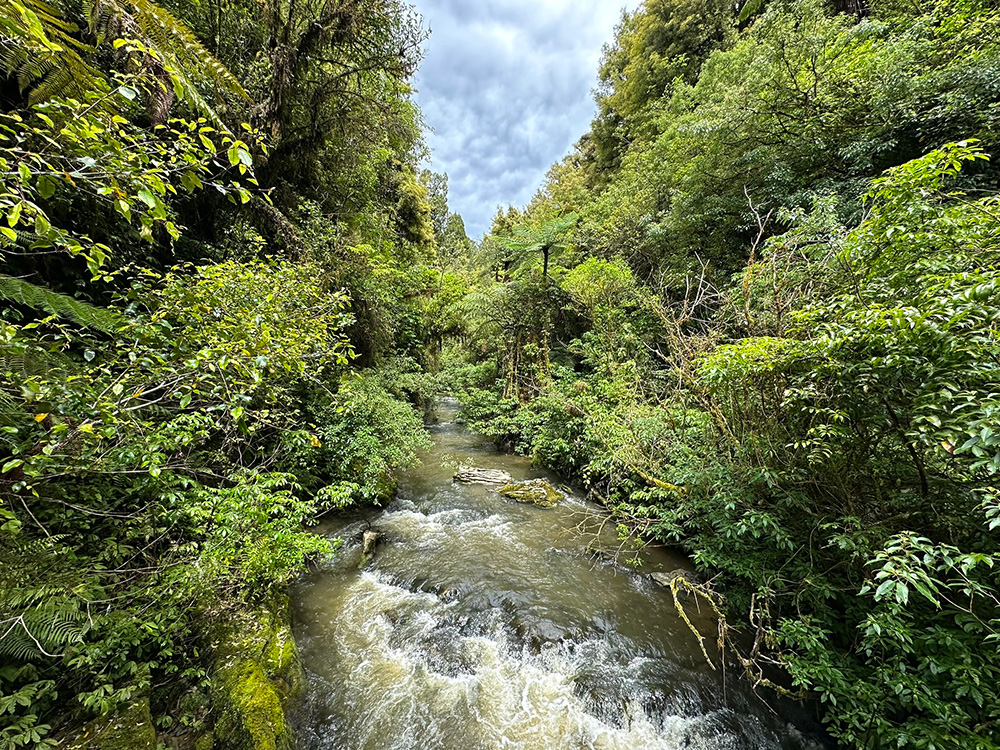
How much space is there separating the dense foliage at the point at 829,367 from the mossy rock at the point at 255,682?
3599 millimetres

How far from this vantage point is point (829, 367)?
2.46 meters

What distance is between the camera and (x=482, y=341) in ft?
48.1

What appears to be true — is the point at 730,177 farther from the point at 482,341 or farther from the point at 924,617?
the point at 482,341

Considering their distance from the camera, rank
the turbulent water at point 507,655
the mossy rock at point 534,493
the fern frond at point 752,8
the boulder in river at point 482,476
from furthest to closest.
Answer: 1. the fern frond at point 752,8
2. the boulder in river at point 482,476
3. the mossy rock at point 534,493
4. the turbulent water at point 507,655

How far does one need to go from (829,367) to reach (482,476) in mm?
6952

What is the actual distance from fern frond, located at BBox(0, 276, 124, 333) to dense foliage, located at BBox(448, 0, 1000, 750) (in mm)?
5058

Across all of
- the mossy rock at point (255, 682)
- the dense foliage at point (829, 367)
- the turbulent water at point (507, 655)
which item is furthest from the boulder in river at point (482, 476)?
the mossy rock at point (255, 682)

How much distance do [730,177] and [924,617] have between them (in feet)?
25.5

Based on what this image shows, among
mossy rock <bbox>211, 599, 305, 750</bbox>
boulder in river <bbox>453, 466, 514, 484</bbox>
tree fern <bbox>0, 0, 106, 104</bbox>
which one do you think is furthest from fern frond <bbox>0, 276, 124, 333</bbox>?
boulder in river <bbox>453, 466, 514, 484</bbox>

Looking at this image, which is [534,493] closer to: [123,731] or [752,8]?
[123,731]

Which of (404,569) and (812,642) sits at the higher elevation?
(812,642)

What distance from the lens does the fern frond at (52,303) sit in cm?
258

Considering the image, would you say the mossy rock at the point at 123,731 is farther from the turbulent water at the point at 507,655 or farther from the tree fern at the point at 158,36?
the tree fern at the point at 158,36

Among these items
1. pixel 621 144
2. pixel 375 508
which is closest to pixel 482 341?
pixel 375 508
